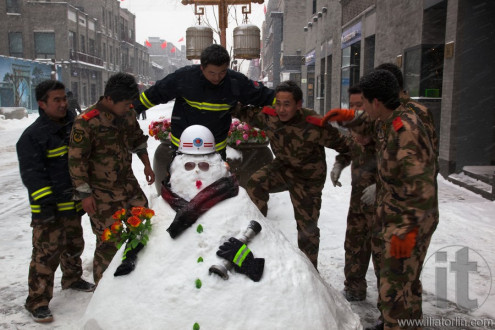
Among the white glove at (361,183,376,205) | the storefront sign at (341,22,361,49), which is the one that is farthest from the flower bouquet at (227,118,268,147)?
the storefront sign at (341,22,361,49)

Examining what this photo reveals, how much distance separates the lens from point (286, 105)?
3.97 metres

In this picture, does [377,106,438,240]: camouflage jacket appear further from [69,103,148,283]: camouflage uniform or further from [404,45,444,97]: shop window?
[404,45,444,97]: shop window

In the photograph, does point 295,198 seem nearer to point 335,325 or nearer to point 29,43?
point 335,325

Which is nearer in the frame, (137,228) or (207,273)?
(207,273)

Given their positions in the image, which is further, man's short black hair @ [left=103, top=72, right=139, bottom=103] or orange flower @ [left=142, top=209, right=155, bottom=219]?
man's short black hair @ [left=103, top=72, right=139, bottom=103]

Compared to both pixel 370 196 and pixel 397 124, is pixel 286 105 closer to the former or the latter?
pixel 370 196

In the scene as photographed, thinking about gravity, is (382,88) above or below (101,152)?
above

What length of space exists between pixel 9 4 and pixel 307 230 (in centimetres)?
4358

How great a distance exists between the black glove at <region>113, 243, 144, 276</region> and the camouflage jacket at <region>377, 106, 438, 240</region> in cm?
156

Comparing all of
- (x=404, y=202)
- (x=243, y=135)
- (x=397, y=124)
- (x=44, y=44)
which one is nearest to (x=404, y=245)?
(x=404, y=202)

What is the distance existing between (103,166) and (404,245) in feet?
8.33

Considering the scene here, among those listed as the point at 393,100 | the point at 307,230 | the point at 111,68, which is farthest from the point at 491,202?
the point at 111,68

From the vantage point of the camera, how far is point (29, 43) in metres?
39.3

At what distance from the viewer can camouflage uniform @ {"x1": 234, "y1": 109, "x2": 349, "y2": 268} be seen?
409 cm
